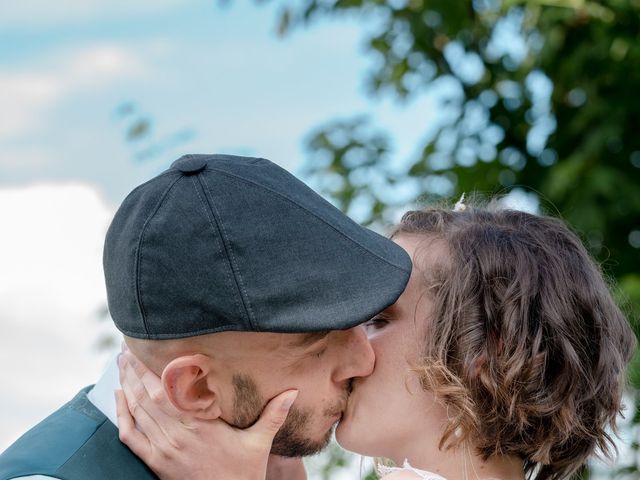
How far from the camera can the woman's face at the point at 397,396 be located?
8.83ft

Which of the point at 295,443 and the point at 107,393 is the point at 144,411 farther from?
the point at 295,443

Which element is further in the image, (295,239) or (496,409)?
(496,409)

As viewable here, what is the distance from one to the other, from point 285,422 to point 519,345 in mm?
665

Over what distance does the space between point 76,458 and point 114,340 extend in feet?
13.3

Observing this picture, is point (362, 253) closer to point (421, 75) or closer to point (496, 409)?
point (496, 409)

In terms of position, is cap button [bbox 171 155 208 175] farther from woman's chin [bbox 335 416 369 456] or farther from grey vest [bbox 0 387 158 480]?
woman's chin [bbox 335 416 369 456]

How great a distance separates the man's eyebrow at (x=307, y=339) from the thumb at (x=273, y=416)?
14 cm

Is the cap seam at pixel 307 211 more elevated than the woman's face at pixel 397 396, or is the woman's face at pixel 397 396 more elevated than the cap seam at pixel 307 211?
the cap seam at pixel 307 211

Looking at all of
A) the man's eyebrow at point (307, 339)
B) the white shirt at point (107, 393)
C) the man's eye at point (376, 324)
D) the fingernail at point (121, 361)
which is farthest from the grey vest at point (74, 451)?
the man's eye at point (376, 324)

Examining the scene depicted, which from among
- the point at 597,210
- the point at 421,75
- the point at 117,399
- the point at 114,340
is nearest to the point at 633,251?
the point at 597,210

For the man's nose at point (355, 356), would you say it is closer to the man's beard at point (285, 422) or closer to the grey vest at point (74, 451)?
the man's beard at point (285, 422)

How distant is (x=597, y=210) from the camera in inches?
214

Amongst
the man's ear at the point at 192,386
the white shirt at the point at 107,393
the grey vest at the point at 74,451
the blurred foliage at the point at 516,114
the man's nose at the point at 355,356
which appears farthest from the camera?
the blurred foliage at the point at 516,114

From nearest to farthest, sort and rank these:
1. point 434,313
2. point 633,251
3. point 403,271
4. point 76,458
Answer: point 76,458 < point 403,271 < point 434,313 < point 633,251
